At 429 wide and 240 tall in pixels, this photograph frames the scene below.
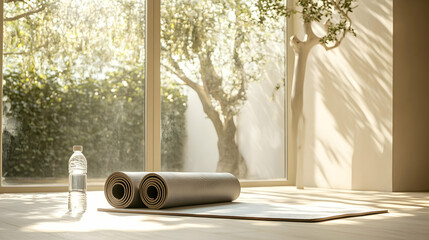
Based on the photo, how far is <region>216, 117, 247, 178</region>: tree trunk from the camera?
536cm

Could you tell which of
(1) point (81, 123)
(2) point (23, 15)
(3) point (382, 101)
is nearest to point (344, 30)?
(3) point (382, 101)

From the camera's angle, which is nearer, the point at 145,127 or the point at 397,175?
the point at 397,175

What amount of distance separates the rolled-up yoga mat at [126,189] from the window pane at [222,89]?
2.08 meters

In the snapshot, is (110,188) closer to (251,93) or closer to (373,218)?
(373,218)

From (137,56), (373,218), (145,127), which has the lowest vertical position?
(373,218)

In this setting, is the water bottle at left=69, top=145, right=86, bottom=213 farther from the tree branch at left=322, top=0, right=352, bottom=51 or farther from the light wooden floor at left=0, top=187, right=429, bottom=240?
the tree branch at left=322, top=0, right=352, bottom=51

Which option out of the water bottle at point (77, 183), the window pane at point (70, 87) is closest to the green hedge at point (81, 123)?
the window pane at point (70, 87)

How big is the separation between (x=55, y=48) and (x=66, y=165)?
848 mm

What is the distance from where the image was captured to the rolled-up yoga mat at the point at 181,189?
2.87m

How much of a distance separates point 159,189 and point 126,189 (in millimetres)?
185

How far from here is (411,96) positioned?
15.7 feet

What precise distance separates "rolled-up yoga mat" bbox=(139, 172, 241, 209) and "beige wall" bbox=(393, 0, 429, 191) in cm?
190

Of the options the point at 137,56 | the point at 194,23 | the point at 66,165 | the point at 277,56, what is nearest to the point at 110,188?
the point at 66,165

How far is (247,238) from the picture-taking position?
6.48ft
